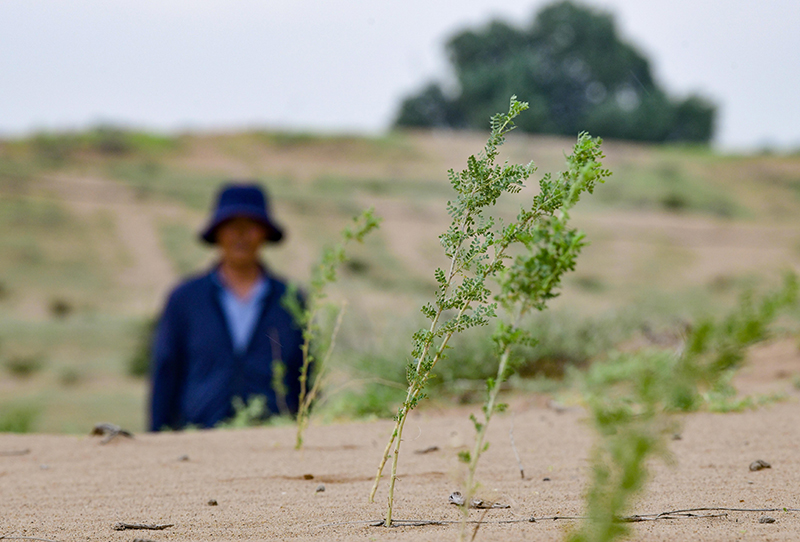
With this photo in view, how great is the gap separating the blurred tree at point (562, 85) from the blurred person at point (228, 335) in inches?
1566

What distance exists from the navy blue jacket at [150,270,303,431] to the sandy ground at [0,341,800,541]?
4.79 feet

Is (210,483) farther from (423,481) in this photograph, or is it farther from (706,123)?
(706,123)

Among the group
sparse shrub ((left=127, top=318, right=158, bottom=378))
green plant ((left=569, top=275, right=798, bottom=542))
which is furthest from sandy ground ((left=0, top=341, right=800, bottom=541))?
sparse shrub ((left=127, top=318, right=158, bottom=378))

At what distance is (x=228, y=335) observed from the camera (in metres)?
5.16

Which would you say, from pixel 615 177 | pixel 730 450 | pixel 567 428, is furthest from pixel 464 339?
pixel 615 177

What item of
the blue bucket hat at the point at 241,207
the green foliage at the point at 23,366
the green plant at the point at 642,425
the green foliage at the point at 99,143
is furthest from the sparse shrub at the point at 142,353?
the green foliage at the point at 99,143

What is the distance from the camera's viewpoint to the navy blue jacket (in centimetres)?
500

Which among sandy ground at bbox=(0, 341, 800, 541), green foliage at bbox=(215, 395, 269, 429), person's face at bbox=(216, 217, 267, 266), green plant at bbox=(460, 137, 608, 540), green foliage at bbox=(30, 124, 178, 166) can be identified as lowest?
green foliage at bbox=(215, 395, 269, 429)

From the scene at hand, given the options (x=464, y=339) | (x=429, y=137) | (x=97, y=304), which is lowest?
(x=97, y=304)

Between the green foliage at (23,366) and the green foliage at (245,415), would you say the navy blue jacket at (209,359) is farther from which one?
the green foliage at (23,366)

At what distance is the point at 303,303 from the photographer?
5031 mm

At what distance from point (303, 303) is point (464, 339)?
3.97 ft

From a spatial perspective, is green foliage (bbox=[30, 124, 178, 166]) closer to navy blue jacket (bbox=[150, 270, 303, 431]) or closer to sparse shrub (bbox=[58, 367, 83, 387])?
sparse shrub (bbox=[58, 367, 83, 387])

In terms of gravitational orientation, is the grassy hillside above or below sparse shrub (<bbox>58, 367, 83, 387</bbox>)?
above
